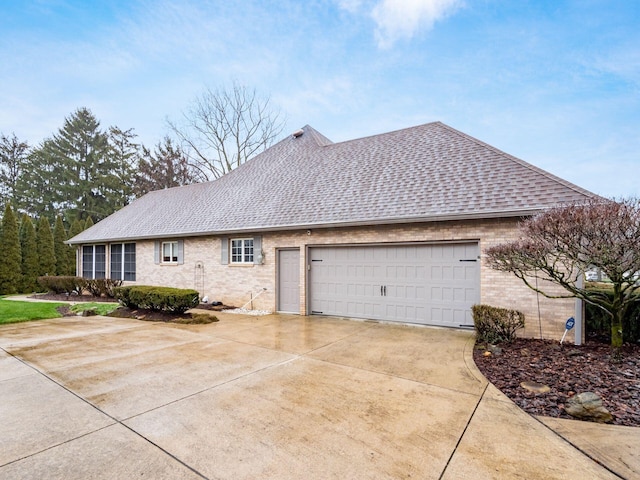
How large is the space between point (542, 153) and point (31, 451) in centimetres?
1978

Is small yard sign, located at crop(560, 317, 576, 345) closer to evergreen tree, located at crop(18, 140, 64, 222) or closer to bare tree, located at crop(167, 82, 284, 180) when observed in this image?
bare tree, located at crop(167, 82, 284, 180)

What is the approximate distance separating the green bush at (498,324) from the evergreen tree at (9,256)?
23.4 meters

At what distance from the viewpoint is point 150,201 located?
59.6 feet

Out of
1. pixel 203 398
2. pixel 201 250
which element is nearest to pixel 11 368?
pixel 203 398

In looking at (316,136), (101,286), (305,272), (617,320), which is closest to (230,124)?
(316,136)

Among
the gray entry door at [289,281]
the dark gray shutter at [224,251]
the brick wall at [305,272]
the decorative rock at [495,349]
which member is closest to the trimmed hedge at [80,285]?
the brick wall at [305,272]

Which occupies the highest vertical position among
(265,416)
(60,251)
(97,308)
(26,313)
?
(60,251)

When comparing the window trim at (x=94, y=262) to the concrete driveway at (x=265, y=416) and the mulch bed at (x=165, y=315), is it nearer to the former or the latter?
the mulch bed at (x=165, y=315)

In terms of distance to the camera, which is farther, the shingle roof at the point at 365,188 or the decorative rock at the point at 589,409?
the shingle roof at the point at 365,188

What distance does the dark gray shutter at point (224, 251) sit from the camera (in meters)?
11.6

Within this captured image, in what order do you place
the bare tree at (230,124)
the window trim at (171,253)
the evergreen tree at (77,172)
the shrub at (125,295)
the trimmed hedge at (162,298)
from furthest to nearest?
the evergreen tree at (77,172), the bare tree at (230,124), the window trim at (171,253), the shrub at (125,295), the trimmed hedge at (162,298)

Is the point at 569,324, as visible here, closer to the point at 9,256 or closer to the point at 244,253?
the point at 244,253

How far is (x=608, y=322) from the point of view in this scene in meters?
6.60

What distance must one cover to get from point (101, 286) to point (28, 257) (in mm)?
8377
